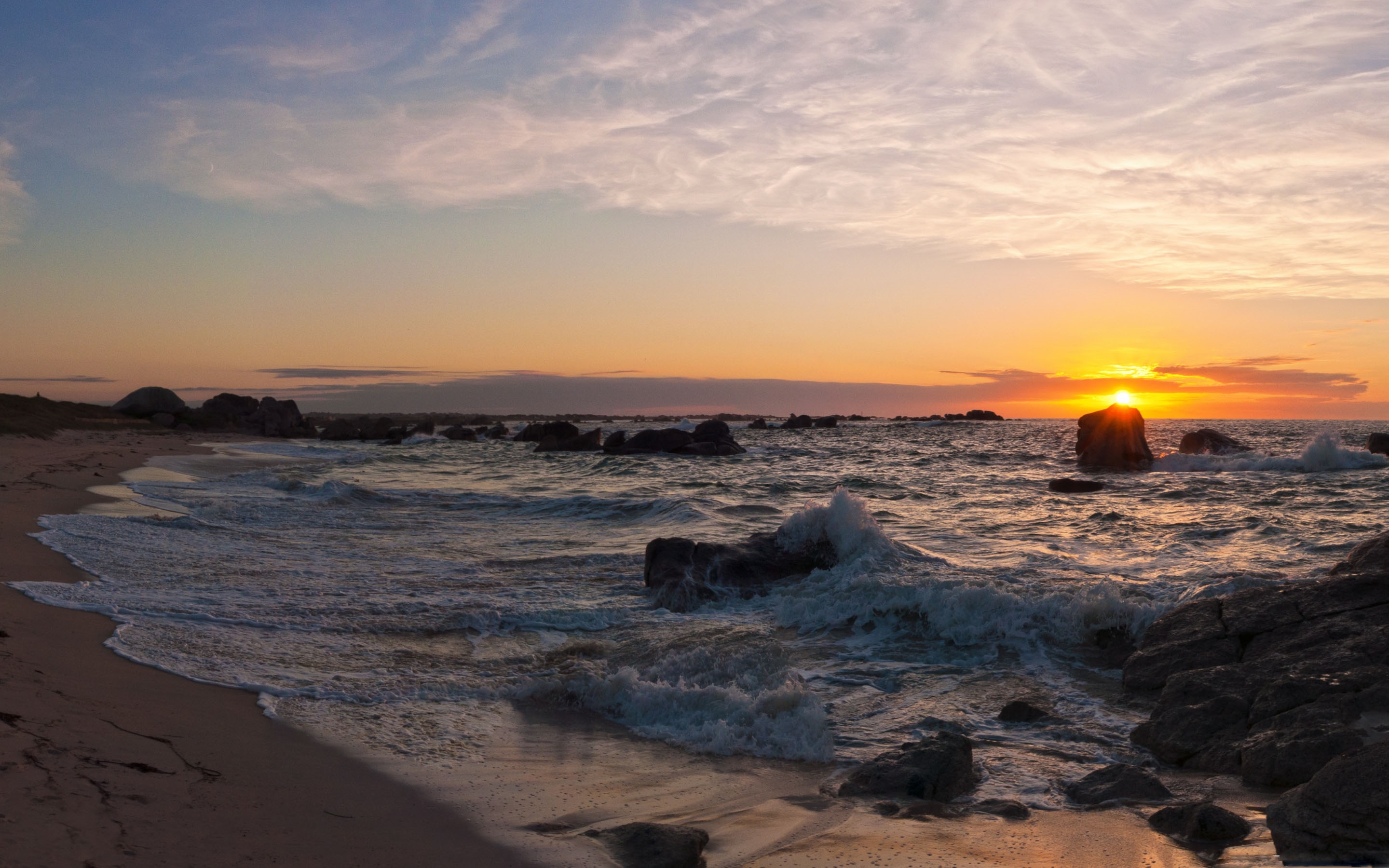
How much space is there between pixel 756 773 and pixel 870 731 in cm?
109

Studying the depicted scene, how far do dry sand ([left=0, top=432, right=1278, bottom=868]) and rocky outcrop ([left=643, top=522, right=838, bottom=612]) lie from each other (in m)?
3.87

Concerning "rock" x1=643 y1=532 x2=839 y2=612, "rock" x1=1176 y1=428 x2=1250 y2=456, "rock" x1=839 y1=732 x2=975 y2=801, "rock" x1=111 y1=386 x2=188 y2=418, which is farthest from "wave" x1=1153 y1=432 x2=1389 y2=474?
"rock" x1=111 y1=386 x2=188 y2=418

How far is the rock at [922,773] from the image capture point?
4.49 metres

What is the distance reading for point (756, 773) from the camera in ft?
16.3

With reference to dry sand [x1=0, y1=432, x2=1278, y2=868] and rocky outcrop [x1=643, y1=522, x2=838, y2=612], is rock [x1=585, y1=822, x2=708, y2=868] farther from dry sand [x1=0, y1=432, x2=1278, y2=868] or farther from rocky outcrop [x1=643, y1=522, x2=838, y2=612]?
rocky outcrop [x1=643, y1=522, x2=838, y2=612]

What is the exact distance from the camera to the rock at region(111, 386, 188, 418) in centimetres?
5169

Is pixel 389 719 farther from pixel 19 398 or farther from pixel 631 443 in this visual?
pixel 19 398

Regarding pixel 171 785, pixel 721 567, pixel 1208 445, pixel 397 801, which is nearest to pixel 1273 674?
pixel 397 801

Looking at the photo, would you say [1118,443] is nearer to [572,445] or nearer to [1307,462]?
[1307,462]

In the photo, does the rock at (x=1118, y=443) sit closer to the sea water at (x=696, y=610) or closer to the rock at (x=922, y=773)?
the sea water at (x=696, y=610)

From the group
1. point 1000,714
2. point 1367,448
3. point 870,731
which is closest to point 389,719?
point 870,731

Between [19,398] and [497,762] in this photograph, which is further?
[19,398]

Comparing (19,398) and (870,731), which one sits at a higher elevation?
(19,398)

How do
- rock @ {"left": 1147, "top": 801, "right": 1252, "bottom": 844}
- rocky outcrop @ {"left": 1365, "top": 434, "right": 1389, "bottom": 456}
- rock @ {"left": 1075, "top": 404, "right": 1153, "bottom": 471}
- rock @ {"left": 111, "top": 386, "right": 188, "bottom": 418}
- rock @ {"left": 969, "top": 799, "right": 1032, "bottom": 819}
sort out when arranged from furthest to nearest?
1. rock @ {"left": 111, "top": 386, "right": 188, "bottom": 418}
2. rocky outcrop @ {"left": 1365, "top": 434, "right": 1389, "bottom": 456}
3. rock @ {"left": 1075, "top": 404, "right": 1153, "bottom": 471}
4. rock @ {"left": 969, "top": 799, "right": 1032, "bottom": 819}
5. rock @ {"left": 1147, "top": 801, "right": 1252, "bottom": 844}
